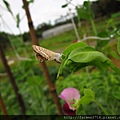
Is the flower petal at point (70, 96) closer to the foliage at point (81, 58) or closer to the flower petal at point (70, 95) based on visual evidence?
the flower petal at point (70, 95)

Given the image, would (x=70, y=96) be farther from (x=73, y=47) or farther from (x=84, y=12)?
(x=84, y=12)

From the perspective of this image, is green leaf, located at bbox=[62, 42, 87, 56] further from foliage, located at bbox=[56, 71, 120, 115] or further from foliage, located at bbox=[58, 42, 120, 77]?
foliage, located at bbox=[56, 71, 120, 115]

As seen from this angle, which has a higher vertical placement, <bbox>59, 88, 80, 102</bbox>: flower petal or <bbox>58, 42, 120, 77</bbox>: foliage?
<bbox>58, 42, 120, 77</bbox>: foliage

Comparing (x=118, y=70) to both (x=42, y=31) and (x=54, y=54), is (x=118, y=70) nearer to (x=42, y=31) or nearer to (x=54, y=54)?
(x=54, y=54)

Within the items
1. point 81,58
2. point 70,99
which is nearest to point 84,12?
point 70,99

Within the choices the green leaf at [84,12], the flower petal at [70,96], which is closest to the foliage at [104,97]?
the flower petal at [70,96]

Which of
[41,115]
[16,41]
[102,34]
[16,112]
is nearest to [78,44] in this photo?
[102,34]

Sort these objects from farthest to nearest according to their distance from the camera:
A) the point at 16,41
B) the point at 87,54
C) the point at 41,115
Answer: the point at 41,115 < the point at 16,41 < the point at 87,54

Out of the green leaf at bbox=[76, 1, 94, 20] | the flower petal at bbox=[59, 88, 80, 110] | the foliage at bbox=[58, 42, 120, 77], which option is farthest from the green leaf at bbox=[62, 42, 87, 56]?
the green leaf at bbox=[76, 1, 94, 20]

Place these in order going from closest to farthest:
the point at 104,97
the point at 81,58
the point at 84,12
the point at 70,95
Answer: the point at 81,58
the point at 70,95
the point at 84,12
the point at 104,97

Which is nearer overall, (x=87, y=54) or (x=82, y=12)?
(x=87, y=54)

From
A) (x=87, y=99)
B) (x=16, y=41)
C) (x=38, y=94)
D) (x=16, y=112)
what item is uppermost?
(x=16, y=41)
